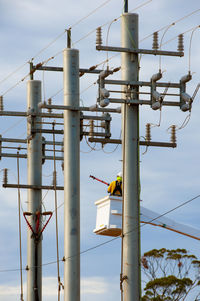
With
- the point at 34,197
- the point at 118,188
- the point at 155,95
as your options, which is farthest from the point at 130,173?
the point at 34,197

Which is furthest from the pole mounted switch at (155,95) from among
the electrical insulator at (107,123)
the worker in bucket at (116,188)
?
the electrical insulator at (107,123)

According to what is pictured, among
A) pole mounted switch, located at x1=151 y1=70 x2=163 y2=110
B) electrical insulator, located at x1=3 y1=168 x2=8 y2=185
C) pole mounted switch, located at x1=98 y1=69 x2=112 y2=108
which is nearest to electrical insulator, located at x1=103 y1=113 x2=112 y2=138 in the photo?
pole mounted switch, located at x1=98 y1=69 x2=112 y2=108

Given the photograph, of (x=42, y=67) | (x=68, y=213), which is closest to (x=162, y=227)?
(x=68, y=213)

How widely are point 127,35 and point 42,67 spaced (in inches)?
298

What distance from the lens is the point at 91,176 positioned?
3512cm

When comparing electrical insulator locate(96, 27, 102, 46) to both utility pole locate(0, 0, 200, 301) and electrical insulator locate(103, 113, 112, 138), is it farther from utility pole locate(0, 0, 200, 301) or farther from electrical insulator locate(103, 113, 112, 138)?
electrical insulator locate(103, 113, 112, 138)

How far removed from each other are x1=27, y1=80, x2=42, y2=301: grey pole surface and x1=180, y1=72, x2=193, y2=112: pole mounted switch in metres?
8.43

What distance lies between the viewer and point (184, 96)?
24.6m

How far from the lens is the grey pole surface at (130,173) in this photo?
76.8 ft

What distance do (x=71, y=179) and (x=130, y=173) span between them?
412cm

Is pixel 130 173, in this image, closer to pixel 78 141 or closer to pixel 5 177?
pixel 78 141

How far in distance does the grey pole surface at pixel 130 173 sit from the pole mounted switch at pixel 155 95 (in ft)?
1.21

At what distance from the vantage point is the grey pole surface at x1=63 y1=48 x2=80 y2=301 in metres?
27.3

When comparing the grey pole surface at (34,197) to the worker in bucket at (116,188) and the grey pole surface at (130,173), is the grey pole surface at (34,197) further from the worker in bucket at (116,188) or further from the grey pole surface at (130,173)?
the grey pole surface at (130,173)
